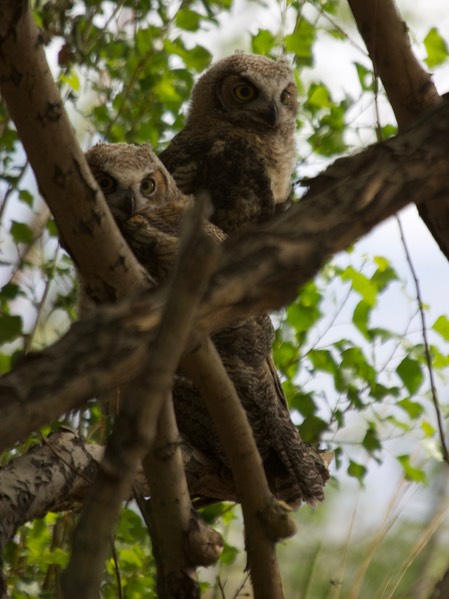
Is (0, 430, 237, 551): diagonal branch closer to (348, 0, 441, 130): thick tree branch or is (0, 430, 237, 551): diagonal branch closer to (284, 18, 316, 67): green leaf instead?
(348, 0, 441, 130): thick tree branch

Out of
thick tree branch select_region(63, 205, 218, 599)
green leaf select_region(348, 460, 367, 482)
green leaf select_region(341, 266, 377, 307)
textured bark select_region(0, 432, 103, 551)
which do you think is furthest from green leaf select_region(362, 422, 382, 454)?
thick tree branch select_region(63, 205, 218, 599)

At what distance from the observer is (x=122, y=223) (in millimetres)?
2031

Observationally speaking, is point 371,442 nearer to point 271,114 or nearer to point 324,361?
point 324,361

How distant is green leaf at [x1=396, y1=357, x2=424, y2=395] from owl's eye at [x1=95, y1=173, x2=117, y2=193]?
0.84 metres

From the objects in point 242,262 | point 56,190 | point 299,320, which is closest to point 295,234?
point 242,262

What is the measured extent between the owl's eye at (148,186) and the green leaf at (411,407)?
0.85 metres

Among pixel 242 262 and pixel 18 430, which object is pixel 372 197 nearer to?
pixel 242 262

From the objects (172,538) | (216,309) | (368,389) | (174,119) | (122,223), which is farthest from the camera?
(174,119)

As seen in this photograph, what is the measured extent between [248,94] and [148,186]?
70cm

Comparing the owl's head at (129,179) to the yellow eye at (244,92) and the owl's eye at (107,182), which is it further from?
the yellow eye at (244,92)

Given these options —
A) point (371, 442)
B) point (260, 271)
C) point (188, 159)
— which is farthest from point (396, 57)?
point (371, 442)

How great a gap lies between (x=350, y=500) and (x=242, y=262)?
4.82 ft

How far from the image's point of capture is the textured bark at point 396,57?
6.00 ft

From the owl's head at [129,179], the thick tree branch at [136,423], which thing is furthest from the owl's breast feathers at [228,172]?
the thick tree branch at [136,423]
